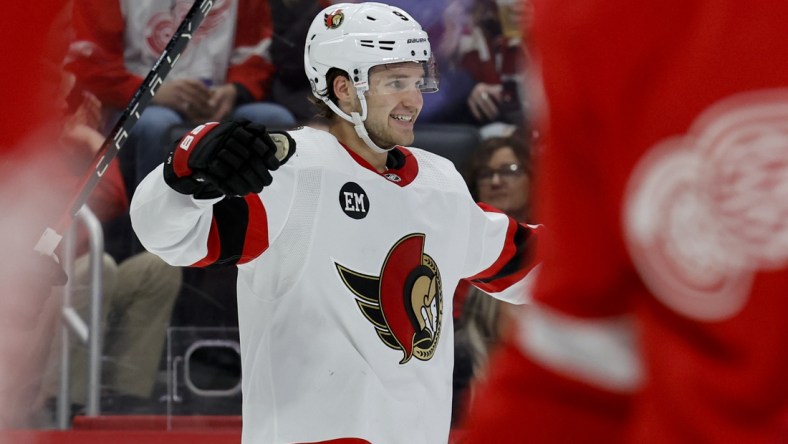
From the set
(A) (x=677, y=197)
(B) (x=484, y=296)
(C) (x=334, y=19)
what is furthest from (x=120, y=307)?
(A) (x=677, y=197)

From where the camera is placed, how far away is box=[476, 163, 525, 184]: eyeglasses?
4344mm

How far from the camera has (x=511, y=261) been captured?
3148mm

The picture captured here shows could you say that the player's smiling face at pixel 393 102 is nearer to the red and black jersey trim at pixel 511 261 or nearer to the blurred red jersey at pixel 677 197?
the red and black jersey trim at pixel 511 261

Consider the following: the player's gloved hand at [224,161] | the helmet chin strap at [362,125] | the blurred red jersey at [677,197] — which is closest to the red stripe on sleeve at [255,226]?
the player's gloved hand at [224,161]

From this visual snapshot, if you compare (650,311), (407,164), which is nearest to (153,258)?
(407,164)

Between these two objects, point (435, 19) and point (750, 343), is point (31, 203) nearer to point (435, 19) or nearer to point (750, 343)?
point (435, 19)

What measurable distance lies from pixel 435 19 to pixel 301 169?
2.00 m

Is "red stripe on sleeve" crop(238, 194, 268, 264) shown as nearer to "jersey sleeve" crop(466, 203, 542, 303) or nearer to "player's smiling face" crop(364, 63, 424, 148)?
"player's smiling face" crop(364, 63, 424, 148)

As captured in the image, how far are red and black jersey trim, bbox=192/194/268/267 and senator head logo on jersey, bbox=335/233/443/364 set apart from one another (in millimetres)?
176

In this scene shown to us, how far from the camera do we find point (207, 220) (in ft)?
8.82

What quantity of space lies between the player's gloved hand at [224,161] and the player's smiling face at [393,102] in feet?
1.21

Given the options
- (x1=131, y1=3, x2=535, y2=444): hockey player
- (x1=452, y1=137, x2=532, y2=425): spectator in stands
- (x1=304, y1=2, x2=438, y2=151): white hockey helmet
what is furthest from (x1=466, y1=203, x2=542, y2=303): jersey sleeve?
(x1=452, y1=137, x2=532, y2=425): spectator in stands

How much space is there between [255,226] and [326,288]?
193 millimetres

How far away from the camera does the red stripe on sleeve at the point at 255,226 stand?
2701mm
